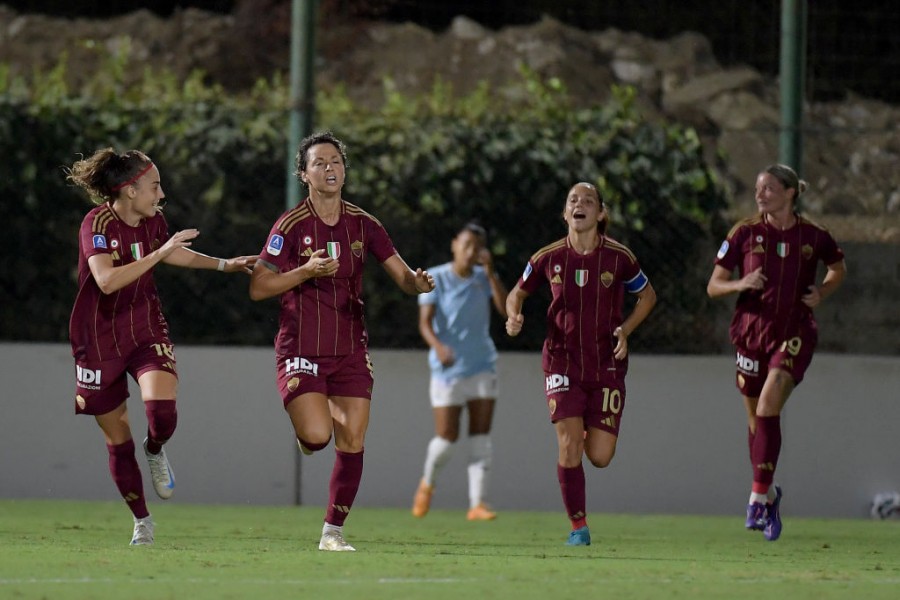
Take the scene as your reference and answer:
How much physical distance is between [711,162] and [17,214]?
4.94 m

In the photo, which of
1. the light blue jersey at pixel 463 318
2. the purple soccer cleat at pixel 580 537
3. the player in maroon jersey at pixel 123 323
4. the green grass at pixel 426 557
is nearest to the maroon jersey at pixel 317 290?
the player in maroon jersey at pixel 123 323

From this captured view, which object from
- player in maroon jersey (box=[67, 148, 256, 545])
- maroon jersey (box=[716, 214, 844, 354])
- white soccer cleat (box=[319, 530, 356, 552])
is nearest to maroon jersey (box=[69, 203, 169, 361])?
player in maroon jersey (box=[67, 148, 256, 545])

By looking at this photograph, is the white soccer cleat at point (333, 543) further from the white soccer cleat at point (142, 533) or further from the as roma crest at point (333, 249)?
the as roma crest at point (333, 249)

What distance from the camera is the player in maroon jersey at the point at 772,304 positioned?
9.89 metres

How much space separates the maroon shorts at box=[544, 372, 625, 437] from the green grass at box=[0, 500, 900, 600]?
2.24ft

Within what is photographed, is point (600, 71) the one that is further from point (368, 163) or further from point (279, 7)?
point (279, 7)

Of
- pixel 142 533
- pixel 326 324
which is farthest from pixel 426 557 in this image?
pixel 142 533

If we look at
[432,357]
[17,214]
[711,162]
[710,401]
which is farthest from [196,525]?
[711,162]

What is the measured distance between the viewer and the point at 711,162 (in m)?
12.4

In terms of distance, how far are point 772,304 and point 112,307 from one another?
3899 mm

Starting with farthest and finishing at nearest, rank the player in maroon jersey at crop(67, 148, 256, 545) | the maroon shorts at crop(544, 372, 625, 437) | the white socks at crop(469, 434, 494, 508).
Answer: the white socks at crop(469, 434, 494, 508) → the maroon shorts at crop(544, 372, 625, 437) → the player in maroon jersey at crop(67, 148, 256, 545)

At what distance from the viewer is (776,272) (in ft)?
32.8

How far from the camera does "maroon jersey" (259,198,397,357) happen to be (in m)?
8.20

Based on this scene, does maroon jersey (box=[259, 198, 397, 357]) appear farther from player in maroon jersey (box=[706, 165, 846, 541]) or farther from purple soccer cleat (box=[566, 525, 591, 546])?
player in maroon jersey (box=[706, 165, 846, 541])
